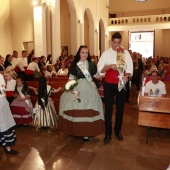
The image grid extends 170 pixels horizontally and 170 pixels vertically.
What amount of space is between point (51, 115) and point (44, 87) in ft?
1.95

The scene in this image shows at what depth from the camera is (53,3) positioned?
895 cm

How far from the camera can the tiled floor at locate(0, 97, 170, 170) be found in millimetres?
3027

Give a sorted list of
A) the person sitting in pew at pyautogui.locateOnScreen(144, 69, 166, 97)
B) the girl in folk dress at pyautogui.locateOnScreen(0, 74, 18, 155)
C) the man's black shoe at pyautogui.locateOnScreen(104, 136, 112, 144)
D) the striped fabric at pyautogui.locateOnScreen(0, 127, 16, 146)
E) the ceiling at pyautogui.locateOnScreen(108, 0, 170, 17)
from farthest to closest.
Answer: the ceiling at pyautogui.locateOnScreen(108, 0, 170, 17), the person sitting in pew at pyautogui.locateOnScreen(144, 69, 166, 97), the man's black shoe at pyautogui.locateOnScreen(104, 136, 112, 144), the striped fabric at pyautogui.locateOnScreen(0, 127, 16, 146), the girl in folk dress at pyautogui.locateOnScreen(0, 74, 18, 155)

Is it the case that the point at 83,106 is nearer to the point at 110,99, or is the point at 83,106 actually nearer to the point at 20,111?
the point at 110,99

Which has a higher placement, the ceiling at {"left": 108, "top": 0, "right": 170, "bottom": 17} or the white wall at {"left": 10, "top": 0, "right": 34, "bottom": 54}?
the ceiling at {"left": 108, "top": 0, "right": 170, "bottom": 17}

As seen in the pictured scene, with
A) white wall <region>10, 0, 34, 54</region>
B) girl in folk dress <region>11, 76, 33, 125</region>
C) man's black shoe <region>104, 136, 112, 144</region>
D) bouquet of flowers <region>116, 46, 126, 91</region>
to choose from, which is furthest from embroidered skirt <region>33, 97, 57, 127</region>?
white wall <region>10, 0, 34, 54</region>

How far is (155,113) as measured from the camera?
3799mm

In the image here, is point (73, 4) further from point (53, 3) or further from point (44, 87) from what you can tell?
point (44, 87)

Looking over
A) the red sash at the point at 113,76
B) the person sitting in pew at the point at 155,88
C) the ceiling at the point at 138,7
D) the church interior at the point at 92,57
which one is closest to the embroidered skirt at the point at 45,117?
the church interior at the point at 92,57

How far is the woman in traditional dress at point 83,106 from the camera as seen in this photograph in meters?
3.65

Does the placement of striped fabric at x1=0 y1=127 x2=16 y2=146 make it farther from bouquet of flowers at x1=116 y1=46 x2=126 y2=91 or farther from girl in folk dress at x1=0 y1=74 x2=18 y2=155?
bouquet of flowers at x1=116 y1=46 x2=126 y2=91

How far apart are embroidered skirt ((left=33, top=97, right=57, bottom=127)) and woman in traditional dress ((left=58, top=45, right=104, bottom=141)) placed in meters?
0.74

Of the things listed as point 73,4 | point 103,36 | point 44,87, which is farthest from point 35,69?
point 103,36

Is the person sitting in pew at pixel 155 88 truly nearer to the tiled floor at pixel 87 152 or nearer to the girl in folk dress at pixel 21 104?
the tiled floor at pixel 87 152
